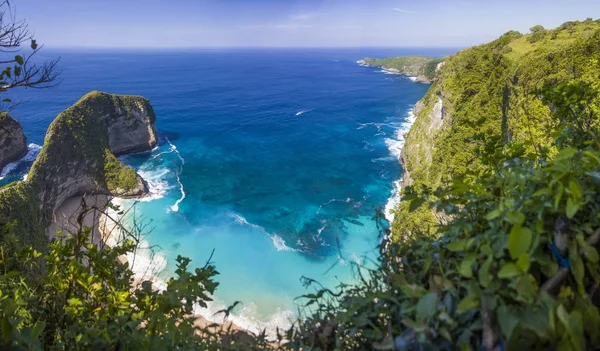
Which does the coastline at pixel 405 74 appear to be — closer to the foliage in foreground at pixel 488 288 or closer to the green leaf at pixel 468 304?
the foliage in foreground at pixel 488 288

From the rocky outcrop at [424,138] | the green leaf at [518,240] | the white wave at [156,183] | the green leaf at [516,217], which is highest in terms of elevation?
the green leaf at [516,217]

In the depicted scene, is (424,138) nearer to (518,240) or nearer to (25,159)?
(518,240)

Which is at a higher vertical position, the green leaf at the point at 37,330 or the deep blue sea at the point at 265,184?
the green leaf at the point at 37,330

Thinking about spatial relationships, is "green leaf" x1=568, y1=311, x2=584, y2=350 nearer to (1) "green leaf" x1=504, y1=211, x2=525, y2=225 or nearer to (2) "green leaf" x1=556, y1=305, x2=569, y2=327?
(2) "green leaf" x1=556, y1=305, x2=569, y2=327

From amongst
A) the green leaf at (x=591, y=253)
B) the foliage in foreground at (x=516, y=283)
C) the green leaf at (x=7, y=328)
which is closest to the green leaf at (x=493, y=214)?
the foliage in foreground at (x=516, y=283)

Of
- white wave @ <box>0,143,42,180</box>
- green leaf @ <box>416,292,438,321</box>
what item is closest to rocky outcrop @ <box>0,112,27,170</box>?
white wave @ <box>0,143,42,180</box>

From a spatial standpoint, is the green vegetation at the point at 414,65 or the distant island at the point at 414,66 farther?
the green vegetation at the point at 414,65
